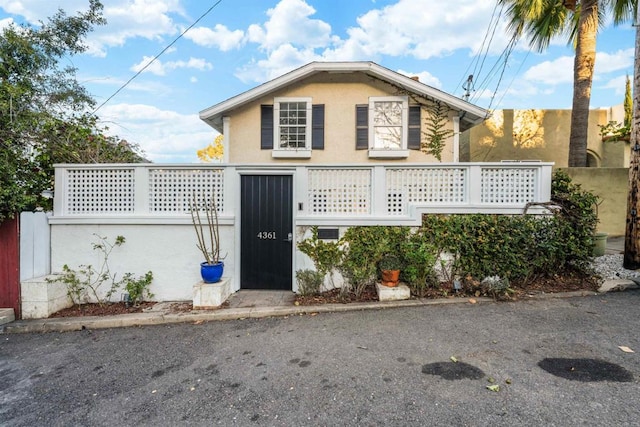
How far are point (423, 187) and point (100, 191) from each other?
5.75 metres

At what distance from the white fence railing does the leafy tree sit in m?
0.48

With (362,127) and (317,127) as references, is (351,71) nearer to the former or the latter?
(362,127)

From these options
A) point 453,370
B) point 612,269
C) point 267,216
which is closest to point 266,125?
point 267,216

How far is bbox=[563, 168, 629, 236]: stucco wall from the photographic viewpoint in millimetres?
9156

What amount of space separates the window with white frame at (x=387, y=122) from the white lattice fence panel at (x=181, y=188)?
4.59 meters

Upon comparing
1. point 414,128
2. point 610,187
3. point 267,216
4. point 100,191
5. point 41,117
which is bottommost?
point 267,216

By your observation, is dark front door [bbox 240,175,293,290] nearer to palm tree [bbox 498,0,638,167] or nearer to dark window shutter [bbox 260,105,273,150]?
dark window shutter [bbox 260,105,273,150]

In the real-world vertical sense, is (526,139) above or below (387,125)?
above

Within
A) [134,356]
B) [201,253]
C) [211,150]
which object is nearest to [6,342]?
[134,356]

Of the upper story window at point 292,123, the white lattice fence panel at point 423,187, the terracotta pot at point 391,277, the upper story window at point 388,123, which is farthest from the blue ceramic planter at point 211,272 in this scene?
the upper story window at point 388,123

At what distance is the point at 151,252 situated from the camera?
17.5 feet

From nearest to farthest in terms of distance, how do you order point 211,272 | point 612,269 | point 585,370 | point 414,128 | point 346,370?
1. point 585,370
2. point 346,370
3. point 211,272
4. point 612,269
5. point 414,128

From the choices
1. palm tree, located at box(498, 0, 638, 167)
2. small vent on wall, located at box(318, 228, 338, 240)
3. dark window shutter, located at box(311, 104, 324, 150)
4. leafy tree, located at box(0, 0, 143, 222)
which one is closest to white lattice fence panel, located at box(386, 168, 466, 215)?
small vent on wall, located at box(318, 228, 338, 240)

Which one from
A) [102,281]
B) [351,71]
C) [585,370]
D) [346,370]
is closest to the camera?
[585,370]
